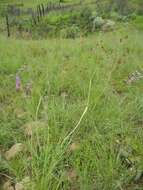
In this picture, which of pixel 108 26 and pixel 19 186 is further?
pixel 108 26

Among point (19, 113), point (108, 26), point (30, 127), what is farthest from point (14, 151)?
point (108, 26)

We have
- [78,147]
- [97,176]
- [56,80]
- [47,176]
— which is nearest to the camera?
[47,176]

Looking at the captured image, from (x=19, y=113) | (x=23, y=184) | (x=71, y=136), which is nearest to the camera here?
(x=23, y=184)

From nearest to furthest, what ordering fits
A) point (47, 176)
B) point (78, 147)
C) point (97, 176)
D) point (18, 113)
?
point (47, 176)
point (97, 176)
point (78, 147)
point (18, 113)

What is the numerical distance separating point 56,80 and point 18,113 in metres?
0.59

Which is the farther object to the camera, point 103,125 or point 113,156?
point 103,125

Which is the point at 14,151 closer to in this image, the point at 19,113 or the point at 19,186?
the point at 19,186

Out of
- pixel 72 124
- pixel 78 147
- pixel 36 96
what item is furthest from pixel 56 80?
pixel 78 147

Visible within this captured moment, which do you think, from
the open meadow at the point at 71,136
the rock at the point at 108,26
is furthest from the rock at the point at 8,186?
the rock at the point at 108,26

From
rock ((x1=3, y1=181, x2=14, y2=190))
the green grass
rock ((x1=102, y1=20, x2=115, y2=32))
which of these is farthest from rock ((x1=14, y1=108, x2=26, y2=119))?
rock ((x1=102, y1=20, x2=115, y2=32))

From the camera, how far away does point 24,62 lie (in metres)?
3.72

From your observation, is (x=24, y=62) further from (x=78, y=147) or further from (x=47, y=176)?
(x=47, y=176)

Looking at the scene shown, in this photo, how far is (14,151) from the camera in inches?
69.9

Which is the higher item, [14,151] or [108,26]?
[14,151]
